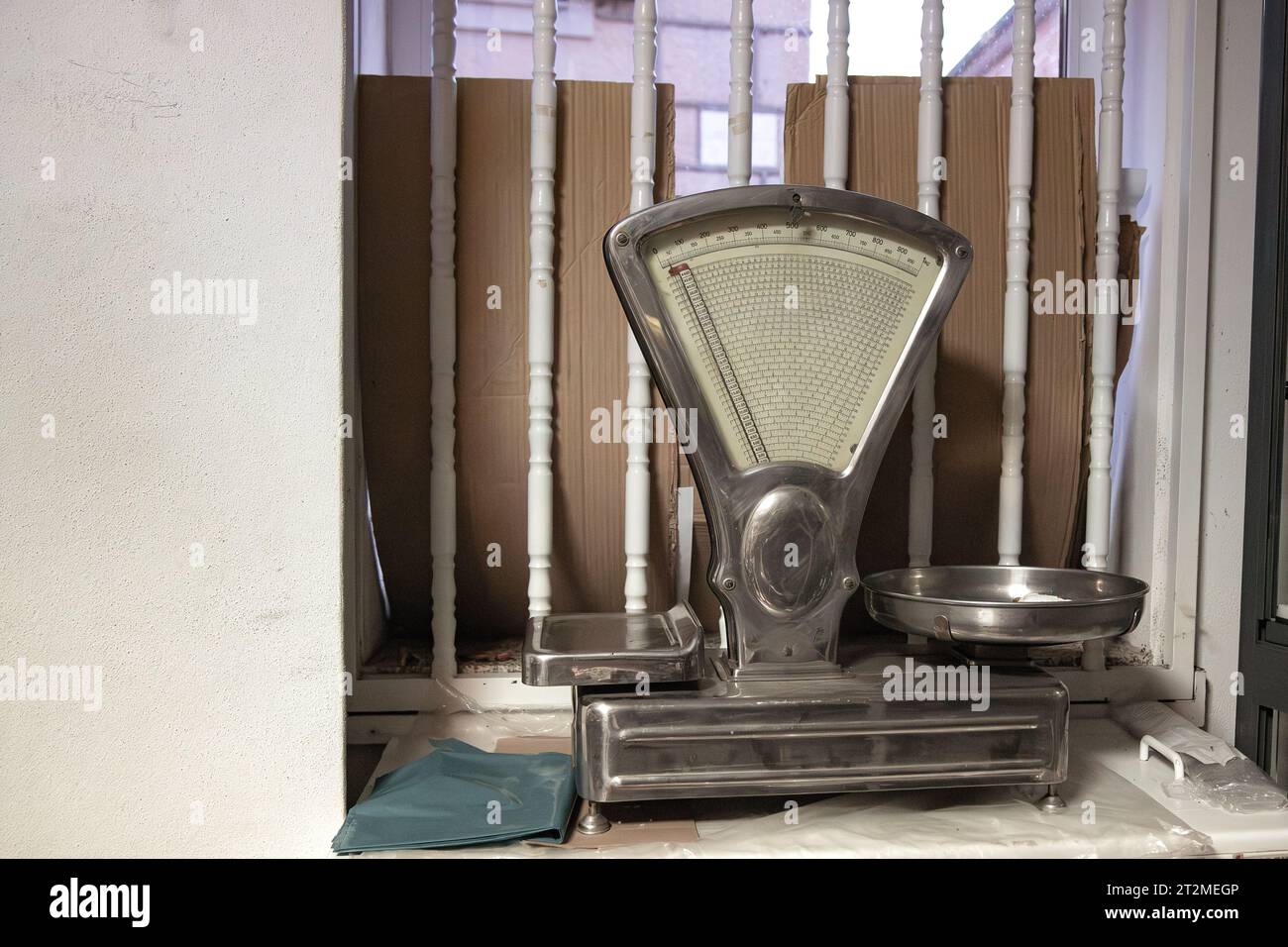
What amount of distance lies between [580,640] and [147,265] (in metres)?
0.59

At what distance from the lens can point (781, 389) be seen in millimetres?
920

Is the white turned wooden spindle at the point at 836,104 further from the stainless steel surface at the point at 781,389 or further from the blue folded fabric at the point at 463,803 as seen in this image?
the blue folded fabric at the point at 463,803

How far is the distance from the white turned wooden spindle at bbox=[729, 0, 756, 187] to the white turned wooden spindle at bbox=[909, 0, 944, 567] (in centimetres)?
26

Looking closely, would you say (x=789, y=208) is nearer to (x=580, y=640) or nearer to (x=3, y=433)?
(x=580, y=640)

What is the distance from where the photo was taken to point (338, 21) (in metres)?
0.86

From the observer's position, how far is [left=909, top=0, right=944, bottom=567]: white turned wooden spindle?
3.93 feet

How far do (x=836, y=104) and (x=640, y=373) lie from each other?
476 mm

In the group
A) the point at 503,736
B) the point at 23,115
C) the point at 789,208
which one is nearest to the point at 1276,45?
the point at 789,208

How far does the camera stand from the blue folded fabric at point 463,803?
836 mm

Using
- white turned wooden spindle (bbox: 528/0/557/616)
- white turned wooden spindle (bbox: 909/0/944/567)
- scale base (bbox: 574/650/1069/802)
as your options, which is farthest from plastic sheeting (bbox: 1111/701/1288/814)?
white turned wooden spindle (bbox: 528/0/557/616)

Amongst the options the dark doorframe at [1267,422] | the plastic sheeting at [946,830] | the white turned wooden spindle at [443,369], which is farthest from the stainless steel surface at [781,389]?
the dark doorframe at [1267,422]

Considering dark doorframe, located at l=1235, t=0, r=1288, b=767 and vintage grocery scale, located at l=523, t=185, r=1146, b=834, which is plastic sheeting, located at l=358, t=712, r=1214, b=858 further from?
dark doorframe, located at l=1235, t=0, r=1288, b=767

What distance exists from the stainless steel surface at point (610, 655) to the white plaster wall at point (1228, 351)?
80 cm

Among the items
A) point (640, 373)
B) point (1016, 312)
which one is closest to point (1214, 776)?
point (1016, 312)
